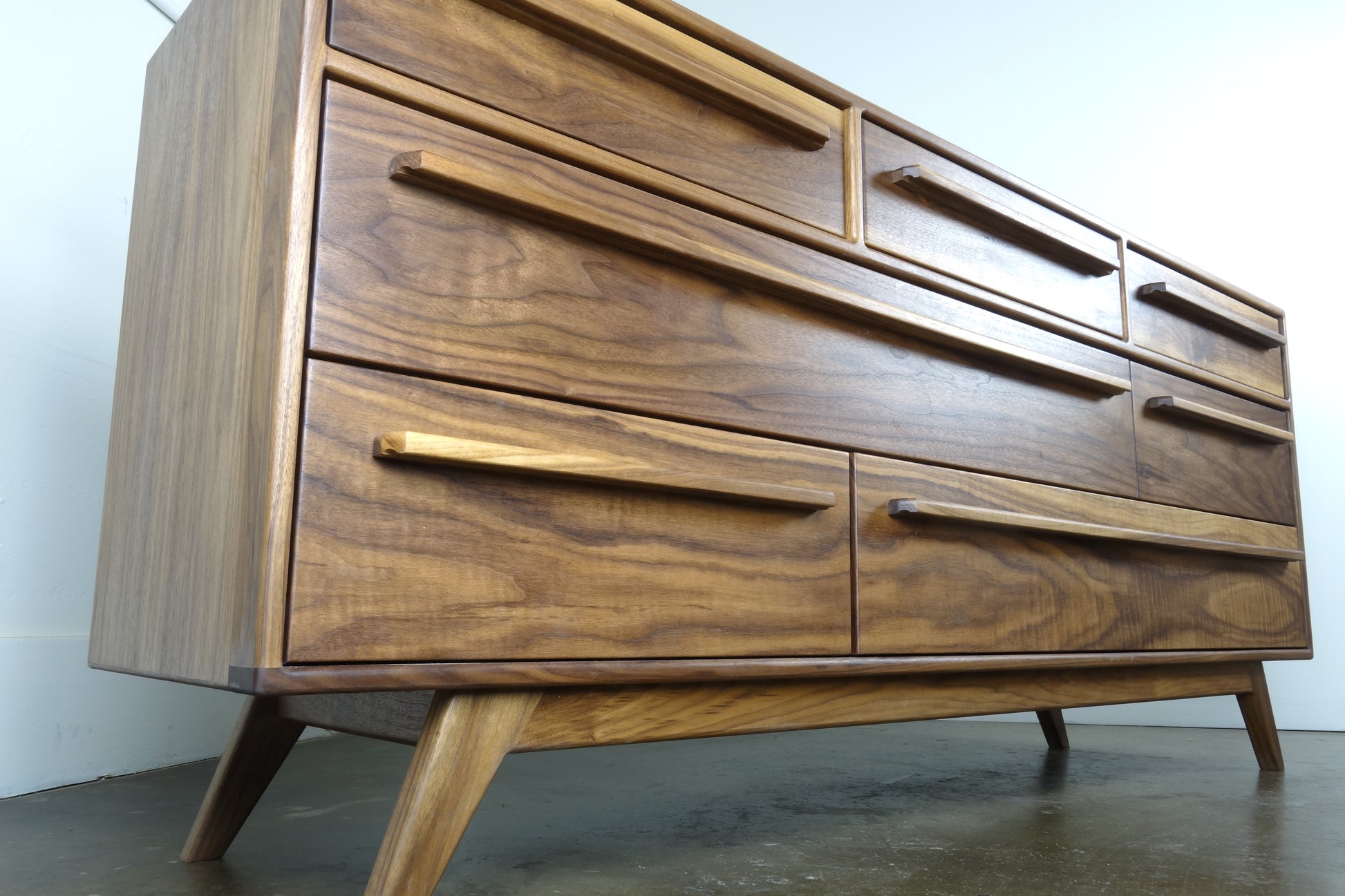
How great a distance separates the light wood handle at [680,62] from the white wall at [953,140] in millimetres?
927

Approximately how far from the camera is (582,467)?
0.76 metres

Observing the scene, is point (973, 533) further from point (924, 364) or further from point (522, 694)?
point (522, 694)

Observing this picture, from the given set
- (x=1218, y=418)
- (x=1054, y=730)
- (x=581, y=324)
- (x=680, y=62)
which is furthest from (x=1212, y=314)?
(x=581, y=324)

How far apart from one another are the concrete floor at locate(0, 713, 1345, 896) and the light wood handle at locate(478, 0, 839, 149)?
0.73 metres

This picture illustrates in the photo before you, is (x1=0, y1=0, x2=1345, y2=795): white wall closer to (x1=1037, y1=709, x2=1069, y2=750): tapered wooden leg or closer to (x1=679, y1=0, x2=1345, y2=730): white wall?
(x1=679, y1=0, x2=1345, y2=730): white wall

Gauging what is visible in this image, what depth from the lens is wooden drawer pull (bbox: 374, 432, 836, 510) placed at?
0.67 meters

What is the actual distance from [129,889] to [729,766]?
3.16 ft

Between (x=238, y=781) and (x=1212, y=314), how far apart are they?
1526 millimetres

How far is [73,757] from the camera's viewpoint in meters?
1.33

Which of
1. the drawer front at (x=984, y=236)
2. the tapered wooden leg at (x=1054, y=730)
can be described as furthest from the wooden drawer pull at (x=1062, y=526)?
the tapered wooden leg at (x=1054, y=730)

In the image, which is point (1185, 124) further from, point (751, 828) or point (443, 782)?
point (443, 782)

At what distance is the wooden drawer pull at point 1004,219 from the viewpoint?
111 centimetres

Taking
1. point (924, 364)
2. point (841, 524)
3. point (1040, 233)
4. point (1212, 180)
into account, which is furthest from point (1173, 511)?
point (1212, 180)

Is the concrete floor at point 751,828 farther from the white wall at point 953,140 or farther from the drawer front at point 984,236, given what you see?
the drawer front at point 984,236
